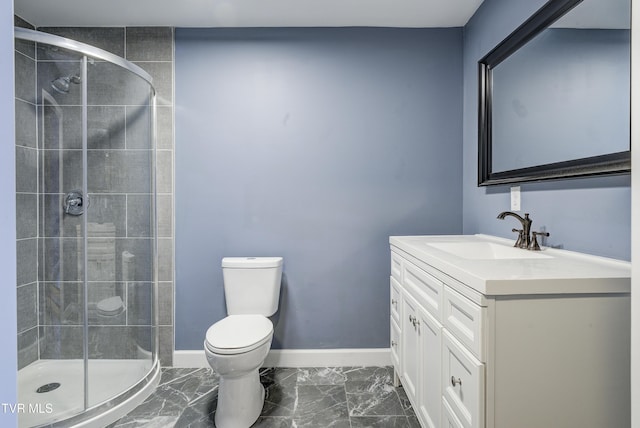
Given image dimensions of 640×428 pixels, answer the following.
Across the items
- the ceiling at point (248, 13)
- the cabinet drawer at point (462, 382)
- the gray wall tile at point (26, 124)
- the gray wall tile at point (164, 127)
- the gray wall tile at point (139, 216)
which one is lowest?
the cabinet drawer at point (462, 382)

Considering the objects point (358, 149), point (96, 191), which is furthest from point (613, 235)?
point (96, 191)

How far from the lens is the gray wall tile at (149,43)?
6.82 feet

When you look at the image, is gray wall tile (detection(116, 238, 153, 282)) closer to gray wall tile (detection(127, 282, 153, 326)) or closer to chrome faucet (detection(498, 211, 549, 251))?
gray wall tile (detection(127, 282, 153, 326))

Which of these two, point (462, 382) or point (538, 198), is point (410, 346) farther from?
point (538, 198)

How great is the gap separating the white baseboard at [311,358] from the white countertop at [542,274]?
1.19 metres

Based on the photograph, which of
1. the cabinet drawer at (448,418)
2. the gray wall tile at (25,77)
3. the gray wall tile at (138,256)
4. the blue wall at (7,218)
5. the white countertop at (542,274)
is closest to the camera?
the blue wall at (7,218)

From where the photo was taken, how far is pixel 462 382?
0.98 meters

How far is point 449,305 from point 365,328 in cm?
117

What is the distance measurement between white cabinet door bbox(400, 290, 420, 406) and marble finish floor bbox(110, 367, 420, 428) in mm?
234

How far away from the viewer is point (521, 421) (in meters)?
0.86

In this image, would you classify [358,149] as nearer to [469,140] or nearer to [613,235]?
[469,140]

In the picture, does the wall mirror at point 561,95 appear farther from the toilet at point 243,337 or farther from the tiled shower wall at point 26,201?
the tiled shower wall at point 26,201

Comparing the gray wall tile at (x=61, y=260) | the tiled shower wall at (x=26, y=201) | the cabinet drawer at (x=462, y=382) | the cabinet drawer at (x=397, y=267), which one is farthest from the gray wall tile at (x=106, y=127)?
the cabinet drawer at (x=462, y=382)

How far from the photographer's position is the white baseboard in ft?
6.95
